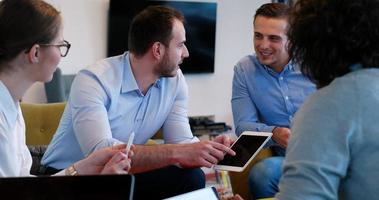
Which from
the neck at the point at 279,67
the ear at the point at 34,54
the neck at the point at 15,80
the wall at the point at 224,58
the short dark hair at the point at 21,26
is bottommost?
the wall at the point at 224,58

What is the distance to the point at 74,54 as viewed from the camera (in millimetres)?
4137

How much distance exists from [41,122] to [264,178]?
1.08m

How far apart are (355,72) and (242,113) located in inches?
57.5

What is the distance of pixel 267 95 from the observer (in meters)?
2.53

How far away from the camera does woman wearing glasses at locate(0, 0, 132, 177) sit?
59.0 inches

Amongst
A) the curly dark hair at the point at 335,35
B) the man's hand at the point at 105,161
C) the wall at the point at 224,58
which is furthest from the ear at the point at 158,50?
the wall at the point at 224,58

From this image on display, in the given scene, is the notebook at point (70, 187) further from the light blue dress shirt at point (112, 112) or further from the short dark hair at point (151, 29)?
the short dark hair at point (151, 29)

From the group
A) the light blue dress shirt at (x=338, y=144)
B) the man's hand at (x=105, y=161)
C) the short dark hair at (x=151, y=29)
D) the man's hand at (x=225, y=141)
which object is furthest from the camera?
the short dark hair at (x=151, y=29)

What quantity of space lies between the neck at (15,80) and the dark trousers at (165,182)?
67cm

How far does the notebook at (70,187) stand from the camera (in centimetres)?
105

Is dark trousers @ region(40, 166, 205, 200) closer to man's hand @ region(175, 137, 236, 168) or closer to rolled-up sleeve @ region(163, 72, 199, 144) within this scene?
man's hand @ region(175, 137, 236, 168)

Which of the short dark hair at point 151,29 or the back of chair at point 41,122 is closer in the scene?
the short dark hair at point 151,29

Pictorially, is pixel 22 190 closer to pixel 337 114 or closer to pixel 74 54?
pixel 337 114

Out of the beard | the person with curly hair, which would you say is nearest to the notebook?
the person with curly hair
